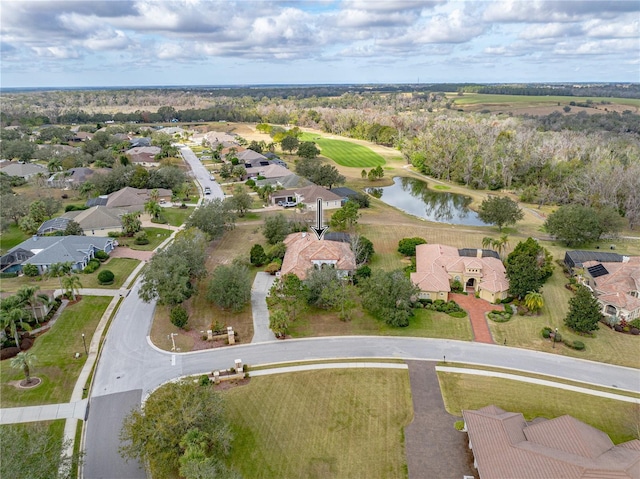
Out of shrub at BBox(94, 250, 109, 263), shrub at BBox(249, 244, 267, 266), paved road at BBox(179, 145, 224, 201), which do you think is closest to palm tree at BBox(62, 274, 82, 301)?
shrub at BBox(94, 250, 109, 263)

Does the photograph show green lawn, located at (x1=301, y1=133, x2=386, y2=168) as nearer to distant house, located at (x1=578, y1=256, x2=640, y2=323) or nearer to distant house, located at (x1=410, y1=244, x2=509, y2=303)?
distant house, located at (x1=410, y1=244, x2=509, y2=303)

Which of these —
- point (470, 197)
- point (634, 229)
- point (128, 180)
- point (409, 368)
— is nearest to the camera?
point (409, 368)

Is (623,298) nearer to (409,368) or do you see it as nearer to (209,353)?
(409,368)

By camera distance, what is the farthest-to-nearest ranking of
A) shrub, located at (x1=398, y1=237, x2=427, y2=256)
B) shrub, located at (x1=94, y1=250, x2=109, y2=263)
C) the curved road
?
shrub, located at (x1=398, y1=237, x2=427, y2=256), shrub, located at (x1=94, y1=250, x2=109, y2=263), the curved road

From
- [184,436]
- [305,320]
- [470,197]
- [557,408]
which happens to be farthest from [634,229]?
[184,436]

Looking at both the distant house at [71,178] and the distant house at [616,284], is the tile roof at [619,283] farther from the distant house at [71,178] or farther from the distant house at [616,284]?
the distant house at [71,178]

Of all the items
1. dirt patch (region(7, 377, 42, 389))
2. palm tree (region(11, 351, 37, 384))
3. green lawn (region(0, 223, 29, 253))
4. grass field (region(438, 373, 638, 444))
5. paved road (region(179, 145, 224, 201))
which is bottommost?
paved road (region(179, 145, 224, 201))

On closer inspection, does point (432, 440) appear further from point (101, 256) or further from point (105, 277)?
point (101, 256)

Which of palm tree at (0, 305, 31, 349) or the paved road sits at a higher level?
palm tree at (0, 305, 31, 349)

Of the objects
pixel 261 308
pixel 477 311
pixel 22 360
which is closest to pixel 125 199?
pixel 261 308
